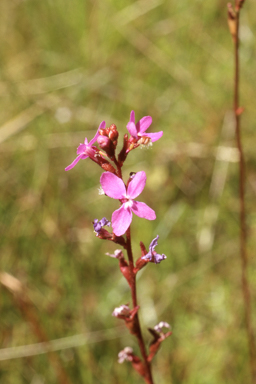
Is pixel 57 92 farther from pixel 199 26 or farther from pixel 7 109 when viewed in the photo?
pixel 199 26

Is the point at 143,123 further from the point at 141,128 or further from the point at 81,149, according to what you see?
the point at 81,149

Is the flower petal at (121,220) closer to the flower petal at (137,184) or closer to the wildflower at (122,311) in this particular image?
the flower petal at (137,184)

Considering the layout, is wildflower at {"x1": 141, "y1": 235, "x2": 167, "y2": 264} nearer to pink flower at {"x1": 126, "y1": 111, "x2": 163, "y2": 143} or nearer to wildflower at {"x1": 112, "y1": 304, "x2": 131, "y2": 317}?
wildflower at {"x1": 112, "y1": 304, "x2": 131, "y2": 317}

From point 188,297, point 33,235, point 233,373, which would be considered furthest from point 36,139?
point 233,373

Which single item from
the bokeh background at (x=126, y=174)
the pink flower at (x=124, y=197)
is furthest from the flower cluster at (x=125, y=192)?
the bokeh background at (x=126, y=174)

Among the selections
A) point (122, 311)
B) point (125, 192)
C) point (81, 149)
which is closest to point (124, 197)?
point (125, 192)
